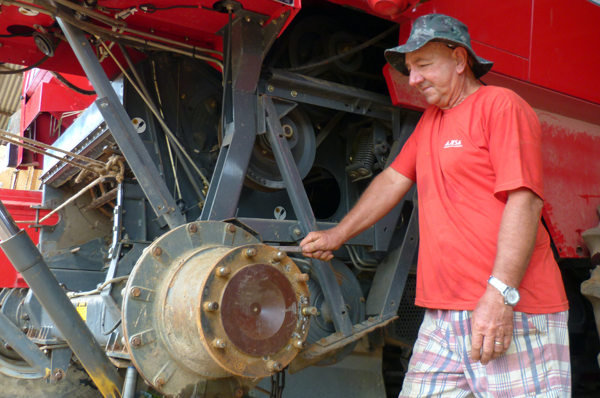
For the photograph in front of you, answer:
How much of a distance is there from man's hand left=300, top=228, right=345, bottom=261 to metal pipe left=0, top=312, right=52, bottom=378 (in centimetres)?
105

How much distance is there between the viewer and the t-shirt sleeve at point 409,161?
2059 millimetres

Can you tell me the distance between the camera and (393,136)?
8.39 feet

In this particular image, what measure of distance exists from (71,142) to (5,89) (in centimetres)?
937

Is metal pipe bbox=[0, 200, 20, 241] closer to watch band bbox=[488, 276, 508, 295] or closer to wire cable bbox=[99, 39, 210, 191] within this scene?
wire cable bbox=[99, 39, 210, 191]

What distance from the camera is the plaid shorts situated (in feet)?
→ 5.19

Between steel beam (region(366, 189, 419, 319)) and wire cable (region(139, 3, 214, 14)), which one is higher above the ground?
wire cable (region(139, 3, 214, 14))

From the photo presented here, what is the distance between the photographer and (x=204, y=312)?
1.49 meters

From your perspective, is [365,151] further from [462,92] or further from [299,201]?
[462,92]

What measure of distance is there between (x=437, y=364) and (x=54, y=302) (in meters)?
1.26

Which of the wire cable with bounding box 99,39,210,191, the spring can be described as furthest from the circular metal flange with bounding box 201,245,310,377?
the spring

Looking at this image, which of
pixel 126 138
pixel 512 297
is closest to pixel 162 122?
pixel 126 138

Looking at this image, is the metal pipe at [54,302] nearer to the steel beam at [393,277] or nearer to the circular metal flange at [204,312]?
the circular metal flange at [204,312]

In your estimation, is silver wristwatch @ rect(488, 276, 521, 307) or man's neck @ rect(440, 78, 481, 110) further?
man's neck @ rect(440, 78, 481, 110)

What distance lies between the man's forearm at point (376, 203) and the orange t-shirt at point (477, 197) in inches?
8.4
